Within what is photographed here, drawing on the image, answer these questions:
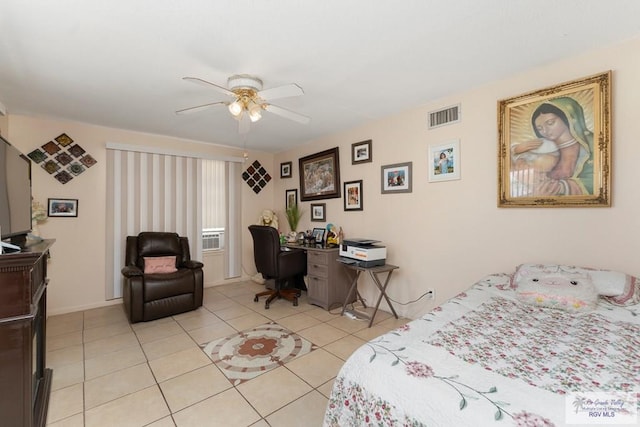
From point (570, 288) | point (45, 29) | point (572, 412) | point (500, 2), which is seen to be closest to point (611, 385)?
point (572, 412)

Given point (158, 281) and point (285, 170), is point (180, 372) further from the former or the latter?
point (285, 170)

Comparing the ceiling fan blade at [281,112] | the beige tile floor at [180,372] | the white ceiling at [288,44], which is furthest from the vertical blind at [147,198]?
the ceiling fan blade at [281,112]

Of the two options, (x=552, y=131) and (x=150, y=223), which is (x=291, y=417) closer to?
(x=552, y=131)

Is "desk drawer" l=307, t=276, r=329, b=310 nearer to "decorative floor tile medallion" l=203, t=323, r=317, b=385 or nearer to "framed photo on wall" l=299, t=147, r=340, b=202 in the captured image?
"decorative floor tile medallion" l=203, t=323, r=317, b=385

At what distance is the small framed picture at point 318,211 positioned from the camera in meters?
4.24

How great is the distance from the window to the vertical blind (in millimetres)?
116

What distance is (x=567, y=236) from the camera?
210cm

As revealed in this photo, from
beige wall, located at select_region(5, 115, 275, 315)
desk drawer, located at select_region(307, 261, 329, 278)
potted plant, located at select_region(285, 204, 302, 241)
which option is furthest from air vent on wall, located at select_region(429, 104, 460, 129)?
beige wall, located at select_region(5, 115, 275, 315)

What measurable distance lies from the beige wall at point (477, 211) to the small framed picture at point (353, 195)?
76 mm

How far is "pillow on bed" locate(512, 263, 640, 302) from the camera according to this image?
5.43 ft

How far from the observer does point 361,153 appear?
144 inches

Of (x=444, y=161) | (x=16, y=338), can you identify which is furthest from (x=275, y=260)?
(x=16, y=338)

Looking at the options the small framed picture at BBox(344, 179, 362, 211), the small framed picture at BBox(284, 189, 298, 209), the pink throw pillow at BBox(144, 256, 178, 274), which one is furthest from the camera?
the small framed picture at BBox(284, 189, 298, 209)

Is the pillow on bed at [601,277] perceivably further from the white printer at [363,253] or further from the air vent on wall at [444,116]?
the air vent on wall at [444,116]
